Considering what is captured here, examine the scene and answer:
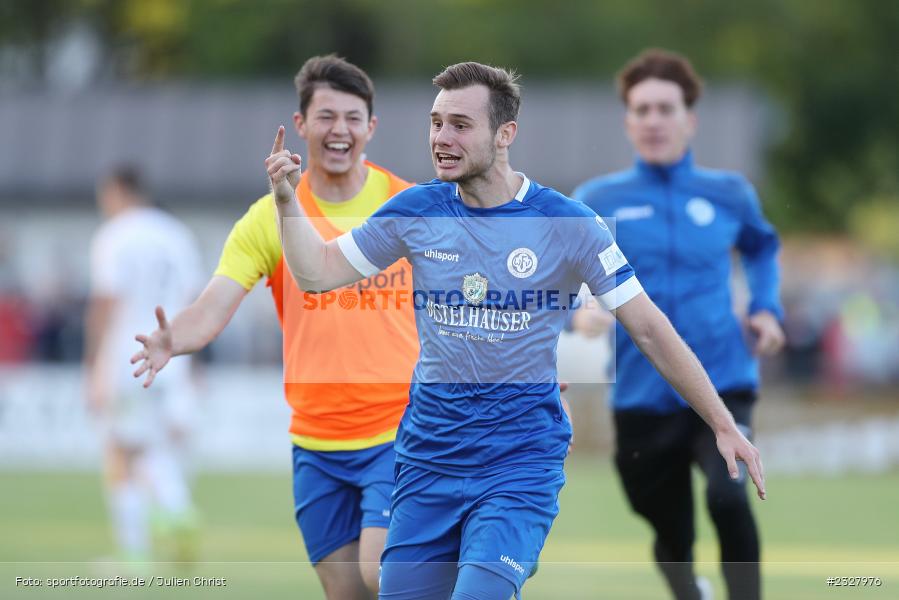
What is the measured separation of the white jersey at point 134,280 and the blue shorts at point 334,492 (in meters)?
4.73

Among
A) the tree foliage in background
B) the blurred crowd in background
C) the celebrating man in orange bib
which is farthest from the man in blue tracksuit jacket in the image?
the tree foliage in background

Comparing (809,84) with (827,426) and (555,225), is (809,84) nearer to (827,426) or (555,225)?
(827,426)

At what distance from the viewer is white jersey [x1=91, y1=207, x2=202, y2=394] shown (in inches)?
455

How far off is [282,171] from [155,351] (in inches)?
40.5

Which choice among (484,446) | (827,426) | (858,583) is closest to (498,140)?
(484,446)

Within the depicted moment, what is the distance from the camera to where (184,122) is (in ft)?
115

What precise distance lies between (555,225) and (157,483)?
6312 millimetres

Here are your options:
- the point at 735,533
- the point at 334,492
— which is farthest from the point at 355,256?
the point at 735,533

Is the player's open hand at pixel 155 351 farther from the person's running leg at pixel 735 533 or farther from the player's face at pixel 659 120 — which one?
the player's face at pixel 659 120

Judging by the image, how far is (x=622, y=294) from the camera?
5.80 m

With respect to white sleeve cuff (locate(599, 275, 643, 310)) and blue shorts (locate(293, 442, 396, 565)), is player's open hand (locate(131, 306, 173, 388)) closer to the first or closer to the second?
blue shorts (locate(293, 442, 396, 565))

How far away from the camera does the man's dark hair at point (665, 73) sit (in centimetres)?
807

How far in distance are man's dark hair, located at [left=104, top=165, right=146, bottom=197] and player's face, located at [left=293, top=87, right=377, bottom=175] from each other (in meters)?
5.15

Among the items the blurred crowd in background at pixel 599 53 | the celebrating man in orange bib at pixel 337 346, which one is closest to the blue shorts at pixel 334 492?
the celebrating man in orange bib at pixel 337 346
